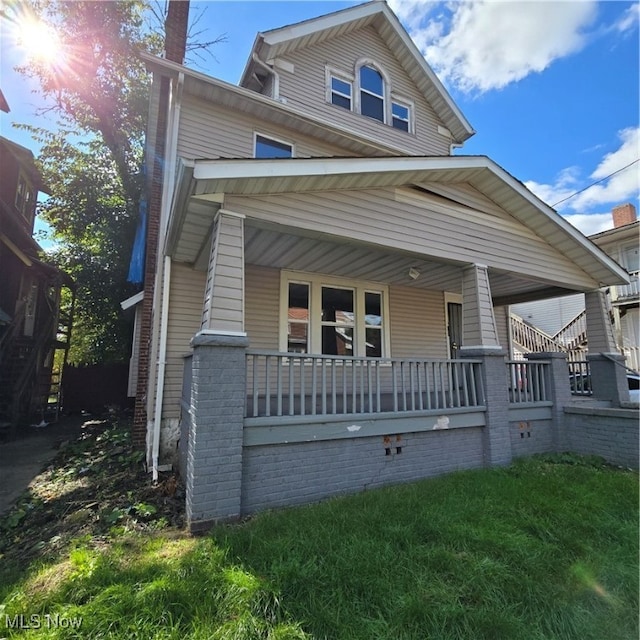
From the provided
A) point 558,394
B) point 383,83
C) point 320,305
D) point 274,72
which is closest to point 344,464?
point 320,305

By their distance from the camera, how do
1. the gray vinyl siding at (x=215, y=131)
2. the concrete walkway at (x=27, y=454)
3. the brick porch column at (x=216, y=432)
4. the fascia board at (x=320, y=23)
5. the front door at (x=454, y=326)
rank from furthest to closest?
the front door at (x=454, y=326) → the fascia board at (x=320, y=23) → the gray vinyl siding at (x=215, y=131) → the concrete walkway at (x=27, y=454) → the brick porch column at (x=216, y=432)

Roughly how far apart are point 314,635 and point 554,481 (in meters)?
4.07

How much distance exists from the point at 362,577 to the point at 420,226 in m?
4.56

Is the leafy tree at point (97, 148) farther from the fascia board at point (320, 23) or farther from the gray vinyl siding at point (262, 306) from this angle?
the gray vinyl siding at point (262, 306)

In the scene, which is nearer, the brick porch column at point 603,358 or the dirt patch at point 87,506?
the dirt patch at point 87,506

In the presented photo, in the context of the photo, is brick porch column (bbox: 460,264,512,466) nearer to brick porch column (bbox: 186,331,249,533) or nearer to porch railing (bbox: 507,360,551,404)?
porch railing (bbox: 507,360,551,404)

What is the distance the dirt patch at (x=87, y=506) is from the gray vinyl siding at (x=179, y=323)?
122 centimetres

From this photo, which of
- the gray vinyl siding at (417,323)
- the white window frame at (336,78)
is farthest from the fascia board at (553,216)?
the white window frame at (336,78)

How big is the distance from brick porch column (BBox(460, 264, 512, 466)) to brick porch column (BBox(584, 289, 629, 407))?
10.7 feet

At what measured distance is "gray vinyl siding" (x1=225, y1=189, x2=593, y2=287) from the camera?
4.60 meters

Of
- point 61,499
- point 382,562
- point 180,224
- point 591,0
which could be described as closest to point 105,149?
point 180,224

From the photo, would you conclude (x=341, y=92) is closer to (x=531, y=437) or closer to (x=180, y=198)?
(x=180, y=198)

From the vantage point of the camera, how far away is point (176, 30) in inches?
314

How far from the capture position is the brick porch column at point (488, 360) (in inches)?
222
